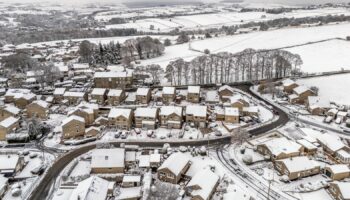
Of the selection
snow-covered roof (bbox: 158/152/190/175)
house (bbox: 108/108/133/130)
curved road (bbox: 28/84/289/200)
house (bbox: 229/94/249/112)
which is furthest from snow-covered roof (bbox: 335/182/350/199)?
house (bbox: 108/108/133/130)

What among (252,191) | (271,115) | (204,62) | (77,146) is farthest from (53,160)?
(204,62)

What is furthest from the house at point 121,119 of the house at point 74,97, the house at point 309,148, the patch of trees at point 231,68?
the house at point 309,148

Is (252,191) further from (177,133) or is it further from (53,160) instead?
(53,160)

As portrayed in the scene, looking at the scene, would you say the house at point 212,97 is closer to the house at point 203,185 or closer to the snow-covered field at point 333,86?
the snow-covered field at point 333,86

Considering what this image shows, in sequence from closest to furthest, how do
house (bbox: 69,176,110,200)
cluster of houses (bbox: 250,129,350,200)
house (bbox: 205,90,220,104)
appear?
house (bbox: 69,176,110,200) → cluster of houses (bbox: 250,129,350,200) → house (bbox: 205,90,220,104)

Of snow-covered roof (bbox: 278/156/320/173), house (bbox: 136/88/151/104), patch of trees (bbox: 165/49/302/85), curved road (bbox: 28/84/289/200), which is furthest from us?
patch of trees (bbox: 165/49/302/85)

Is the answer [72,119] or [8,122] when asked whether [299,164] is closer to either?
[72,119]

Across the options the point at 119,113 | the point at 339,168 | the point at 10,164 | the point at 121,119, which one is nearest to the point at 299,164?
the point at 339,168

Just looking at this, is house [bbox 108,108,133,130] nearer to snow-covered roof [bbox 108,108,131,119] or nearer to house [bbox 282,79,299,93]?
snow-covered roof [bbox 108,108,131,119]
